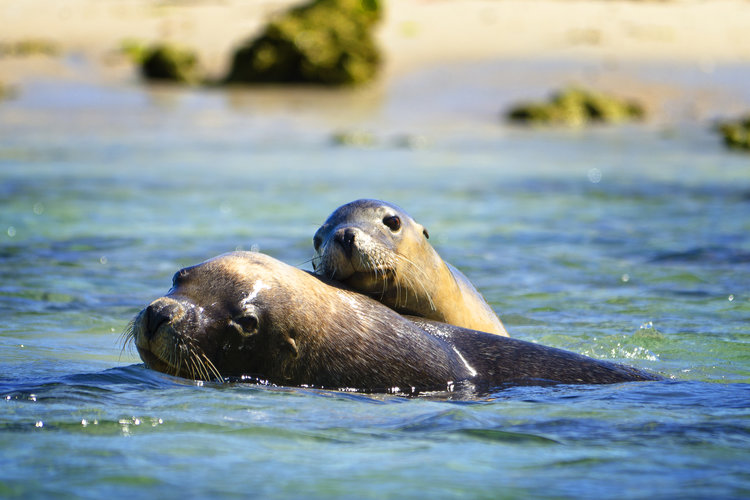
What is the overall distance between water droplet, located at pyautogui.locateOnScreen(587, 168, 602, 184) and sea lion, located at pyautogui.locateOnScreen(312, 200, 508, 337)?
8.95 metres

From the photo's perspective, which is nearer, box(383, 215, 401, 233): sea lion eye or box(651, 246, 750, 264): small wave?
box(383, 215, 401, 233): sea lion eye

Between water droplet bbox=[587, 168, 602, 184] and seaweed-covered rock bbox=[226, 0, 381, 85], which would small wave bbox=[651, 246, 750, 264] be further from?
seaweed-covered rock bbox=[226, 0, 381, 85]

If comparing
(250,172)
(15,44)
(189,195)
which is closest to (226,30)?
(15,44)

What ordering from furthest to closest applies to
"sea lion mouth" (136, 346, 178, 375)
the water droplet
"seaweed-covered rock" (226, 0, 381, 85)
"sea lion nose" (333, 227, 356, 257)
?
"seaweed-covered rock" (226, 0, 381, 85)
the water droplet
"sea lion nose" (333, 227, 356, 257)
"sea lion mouth" (136, 346, 178, 375)

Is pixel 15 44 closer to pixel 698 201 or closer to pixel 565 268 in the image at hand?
pixel 698 201

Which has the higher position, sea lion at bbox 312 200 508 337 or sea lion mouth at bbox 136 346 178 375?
sea lion at bbox 312 200 508 337

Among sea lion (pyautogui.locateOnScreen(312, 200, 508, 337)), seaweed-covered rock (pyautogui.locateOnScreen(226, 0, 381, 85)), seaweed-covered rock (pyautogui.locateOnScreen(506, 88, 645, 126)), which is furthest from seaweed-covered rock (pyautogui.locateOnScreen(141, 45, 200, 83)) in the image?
sea lion (pyautogui.locateOnScreen(312, 200, 508, 337))

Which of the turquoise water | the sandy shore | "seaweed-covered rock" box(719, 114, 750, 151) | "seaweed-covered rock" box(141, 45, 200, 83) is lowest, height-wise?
the turquoise water

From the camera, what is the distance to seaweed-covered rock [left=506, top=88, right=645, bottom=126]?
21812mm

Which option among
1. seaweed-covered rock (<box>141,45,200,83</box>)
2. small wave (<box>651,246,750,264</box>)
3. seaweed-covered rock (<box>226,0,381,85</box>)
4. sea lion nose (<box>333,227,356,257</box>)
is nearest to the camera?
sea lion nose (<box>333,227,356,257</box>)

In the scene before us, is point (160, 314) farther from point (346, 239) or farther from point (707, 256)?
point (707, 256)

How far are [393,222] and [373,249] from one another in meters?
0.49

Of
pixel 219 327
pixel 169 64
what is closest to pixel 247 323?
pixel 219 327

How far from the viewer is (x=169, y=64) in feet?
84.1
